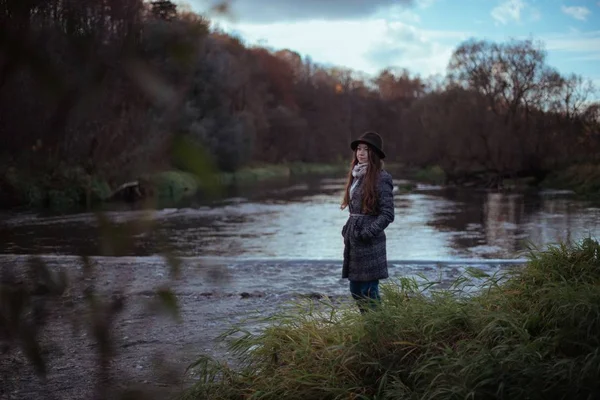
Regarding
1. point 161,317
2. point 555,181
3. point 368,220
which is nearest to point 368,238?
point 368,220

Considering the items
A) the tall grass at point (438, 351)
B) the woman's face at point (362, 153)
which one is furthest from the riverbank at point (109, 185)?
the woman's face at point (362, 153)

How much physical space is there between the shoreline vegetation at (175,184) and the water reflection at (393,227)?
121 centimetres

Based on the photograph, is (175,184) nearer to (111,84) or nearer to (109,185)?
(109,185)

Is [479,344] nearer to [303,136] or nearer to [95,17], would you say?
[95,17]

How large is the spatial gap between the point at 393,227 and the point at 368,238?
1233 centimetres

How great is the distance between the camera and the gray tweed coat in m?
5.76

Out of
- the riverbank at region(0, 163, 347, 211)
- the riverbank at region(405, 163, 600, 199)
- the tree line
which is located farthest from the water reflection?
the tree line

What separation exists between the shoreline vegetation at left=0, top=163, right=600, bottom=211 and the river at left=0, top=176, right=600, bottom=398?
51 millimetres

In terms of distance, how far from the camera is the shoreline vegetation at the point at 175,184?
1087mm

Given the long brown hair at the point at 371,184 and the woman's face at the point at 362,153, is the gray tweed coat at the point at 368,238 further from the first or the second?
the woman's face at the point at 362,153

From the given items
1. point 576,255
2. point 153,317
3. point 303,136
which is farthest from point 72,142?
point 303,136

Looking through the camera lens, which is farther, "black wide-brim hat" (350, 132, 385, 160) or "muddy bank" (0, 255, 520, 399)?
"black wide-brim hat" (350, 132, 385, 160)

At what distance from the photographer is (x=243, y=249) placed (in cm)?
1376

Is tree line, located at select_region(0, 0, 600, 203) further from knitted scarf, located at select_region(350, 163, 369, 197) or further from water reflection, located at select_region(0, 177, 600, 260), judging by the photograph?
water reflection, located at select_region(0, 177, 600, 260)
